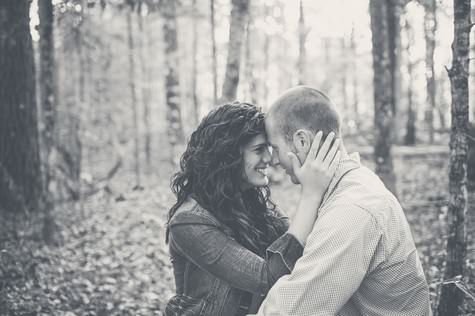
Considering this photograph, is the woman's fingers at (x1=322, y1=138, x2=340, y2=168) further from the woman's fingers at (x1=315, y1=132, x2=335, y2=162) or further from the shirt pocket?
the shirt pocket

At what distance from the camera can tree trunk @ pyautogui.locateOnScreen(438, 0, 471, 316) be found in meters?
3.77

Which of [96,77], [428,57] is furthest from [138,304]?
[428,57]

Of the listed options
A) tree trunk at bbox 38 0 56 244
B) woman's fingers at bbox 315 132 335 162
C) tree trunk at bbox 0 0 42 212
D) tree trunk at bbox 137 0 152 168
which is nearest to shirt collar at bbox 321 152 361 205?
woman's fingers at bbox 315 132 335 162

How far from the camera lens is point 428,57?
22672 mm

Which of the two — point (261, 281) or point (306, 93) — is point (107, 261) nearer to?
point (261, 281)

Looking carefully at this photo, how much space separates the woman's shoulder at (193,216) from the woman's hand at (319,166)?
2.19 feet

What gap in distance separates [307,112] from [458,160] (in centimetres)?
203

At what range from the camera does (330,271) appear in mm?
1980

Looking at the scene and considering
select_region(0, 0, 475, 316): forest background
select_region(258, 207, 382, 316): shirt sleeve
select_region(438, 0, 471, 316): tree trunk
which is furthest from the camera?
select_region(0, 0, 475, 316): forest background

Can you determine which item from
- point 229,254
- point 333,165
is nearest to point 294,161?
point 333,165

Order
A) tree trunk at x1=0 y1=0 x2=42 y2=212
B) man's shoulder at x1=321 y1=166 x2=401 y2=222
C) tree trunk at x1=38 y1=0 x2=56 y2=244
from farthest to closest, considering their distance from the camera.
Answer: tree trunk at x1=0 y1=0 x2=42 y2=212 → tree trunk at x1=38 y1=0 x2=56 y2=244 → man's shoulder at x1=321 y1=166 x2=401 y2=222

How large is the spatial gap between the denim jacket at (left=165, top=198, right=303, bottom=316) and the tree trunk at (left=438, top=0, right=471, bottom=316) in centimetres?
199

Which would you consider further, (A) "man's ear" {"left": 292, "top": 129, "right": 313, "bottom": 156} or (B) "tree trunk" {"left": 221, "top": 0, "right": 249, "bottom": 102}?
(B) "tree trunk" {"left": 221, "top": 0, "right": 249, "bottom": 102}

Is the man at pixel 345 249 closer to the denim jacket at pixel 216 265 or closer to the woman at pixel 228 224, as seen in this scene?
the woman at pixel 228 224
